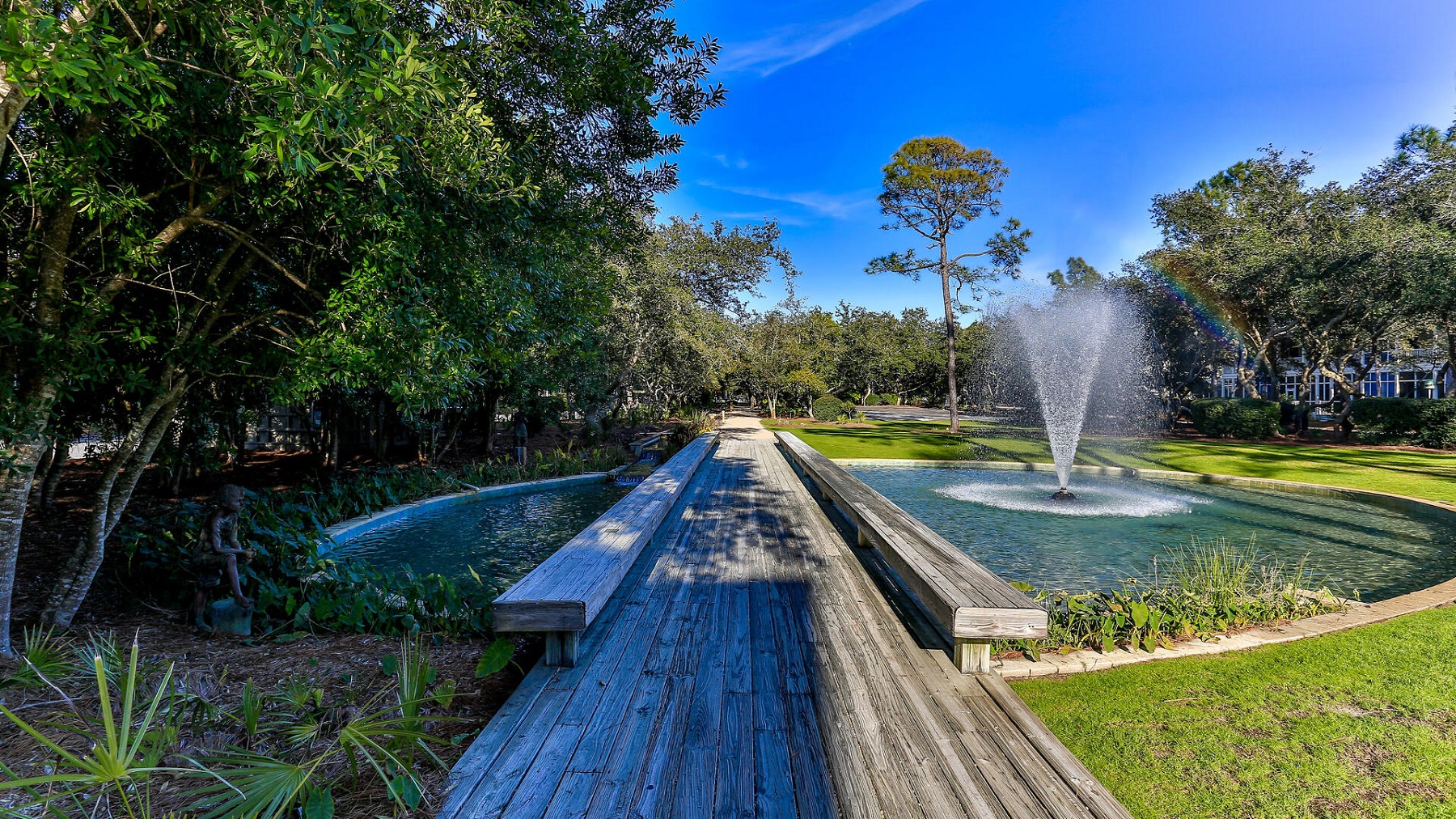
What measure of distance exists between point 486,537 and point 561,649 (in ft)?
17.6

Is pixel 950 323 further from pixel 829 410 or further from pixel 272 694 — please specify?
pixel 272 694

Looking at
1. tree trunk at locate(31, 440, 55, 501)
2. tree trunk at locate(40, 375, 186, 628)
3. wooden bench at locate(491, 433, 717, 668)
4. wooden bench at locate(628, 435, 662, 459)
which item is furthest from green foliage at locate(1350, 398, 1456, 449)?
tree trunk at locate(31, 440, 55, 501)

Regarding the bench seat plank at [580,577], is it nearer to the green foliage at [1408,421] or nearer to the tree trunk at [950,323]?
the tree trunk at [950,323]

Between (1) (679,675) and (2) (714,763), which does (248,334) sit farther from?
(2) (714,763)

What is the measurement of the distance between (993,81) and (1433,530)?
48.4ft

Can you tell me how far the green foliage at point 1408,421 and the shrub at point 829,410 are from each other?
19.7 metres

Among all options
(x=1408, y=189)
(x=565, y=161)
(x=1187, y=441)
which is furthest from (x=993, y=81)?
(x=1408, y=189)

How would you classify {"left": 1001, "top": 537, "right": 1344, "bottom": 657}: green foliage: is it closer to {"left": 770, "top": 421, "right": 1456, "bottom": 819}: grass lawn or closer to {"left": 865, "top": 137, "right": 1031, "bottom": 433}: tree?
{"left": 770, "top": 421, "right": 1456, "bottom": 819}: grass lawn

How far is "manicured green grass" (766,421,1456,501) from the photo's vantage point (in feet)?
39.7

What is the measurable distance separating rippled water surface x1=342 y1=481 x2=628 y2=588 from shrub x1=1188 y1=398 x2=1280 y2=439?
2427 centimetres

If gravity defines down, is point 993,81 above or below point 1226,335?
above

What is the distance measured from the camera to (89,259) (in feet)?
13.1

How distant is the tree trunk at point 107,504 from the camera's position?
3668 millimetres

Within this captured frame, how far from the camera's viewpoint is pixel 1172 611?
4.36m
